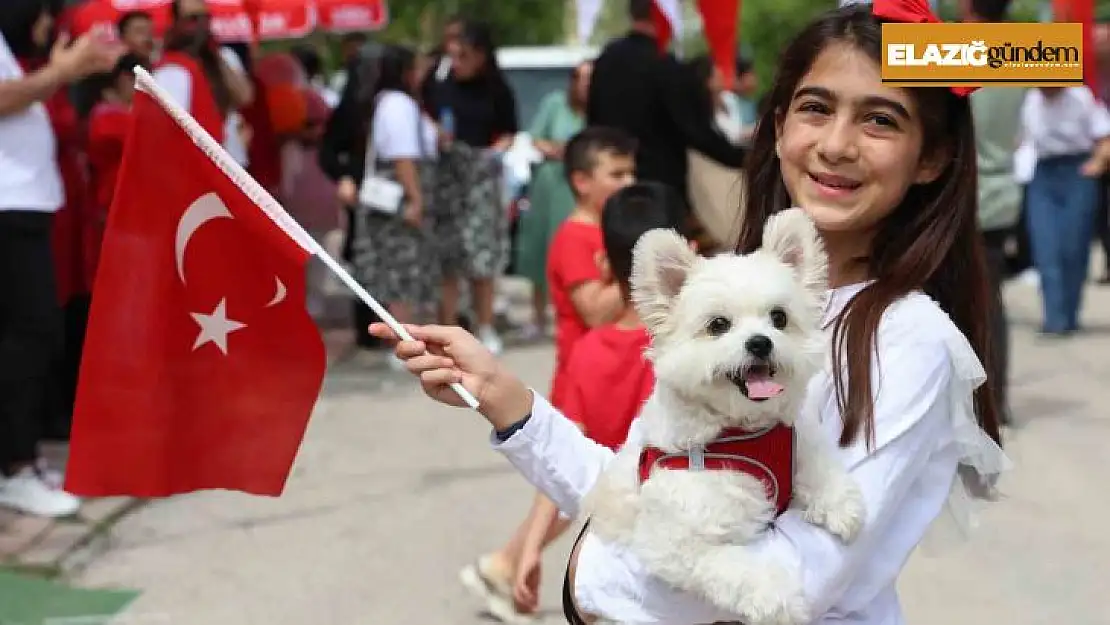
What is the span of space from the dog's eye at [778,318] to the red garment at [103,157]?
5.35m

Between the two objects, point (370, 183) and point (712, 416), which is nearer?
point (712, 416)

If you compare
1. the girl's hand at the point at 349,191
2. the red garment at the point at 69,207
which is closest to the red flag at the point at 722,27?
the girl's hand at the point at 349,191

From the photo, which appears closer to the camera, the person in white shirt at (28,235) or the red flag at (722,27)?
the person in white shirt at (28,235)

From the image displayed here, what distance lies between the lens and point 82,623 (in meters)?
5.29

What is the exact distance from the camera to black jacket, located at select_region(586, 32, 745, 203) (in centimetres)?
790

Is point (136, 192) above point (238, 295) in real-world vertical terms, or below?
above

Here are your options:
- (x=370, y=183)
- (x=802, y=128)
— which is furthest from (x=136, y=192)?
(x=370, y=183)

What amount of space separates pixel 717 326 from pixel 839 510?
0.29 metres

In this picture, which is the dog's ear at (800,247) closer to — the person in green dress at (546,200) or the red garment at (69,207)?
the red garment at (69,207)

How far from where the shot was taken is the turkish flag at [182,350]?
3146mm

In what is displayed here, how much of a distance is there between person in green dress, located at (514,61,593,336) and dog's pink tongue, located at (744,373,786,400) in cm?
854

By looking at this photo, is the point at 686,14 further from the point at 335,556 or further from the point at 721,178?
the point at 335,556

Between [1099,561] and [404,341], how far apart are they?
14.1 feet

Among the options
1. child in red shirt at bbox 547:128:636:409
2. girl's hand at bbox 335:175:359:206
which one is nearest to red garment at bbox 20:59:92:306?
child in red shirt at bbox 547:128:636:409
